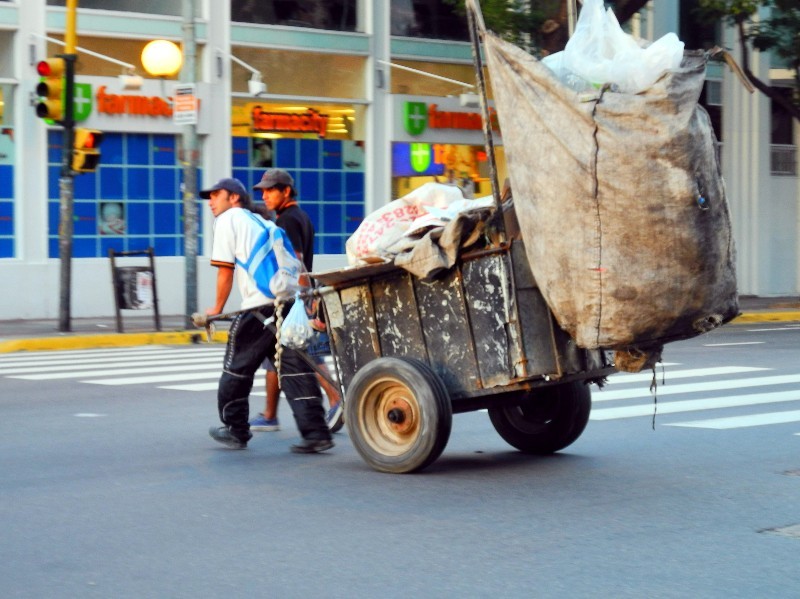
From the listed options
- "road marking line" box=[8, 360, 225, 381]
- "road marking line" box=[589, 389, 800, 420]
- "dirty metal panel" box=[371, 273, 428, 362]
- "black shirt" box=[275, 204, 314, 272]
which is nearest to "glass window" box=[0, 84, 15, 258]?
"road marking line" box=[8, 360, 225, 381]

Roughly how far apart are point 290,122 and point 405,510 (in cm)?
1767

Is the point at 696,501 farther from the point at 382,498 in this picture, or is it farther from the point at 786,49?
the point at 786,49

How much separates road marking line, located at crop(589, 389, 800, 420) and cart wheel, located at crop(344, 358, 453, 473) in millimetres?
2850

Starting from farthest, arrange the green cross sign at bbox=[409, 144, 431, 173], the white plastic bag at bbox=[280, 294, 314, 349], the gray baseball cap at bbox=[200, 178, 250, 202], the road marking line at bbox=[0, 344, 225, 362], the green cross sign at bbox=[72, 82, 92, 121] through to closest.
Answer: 1. the green cross sign at bbox=[409, 144, 431, 173]
2. the green cross sign at bbox=[72, 82, 92, 121]
3. the road marking line at bbox=[0, 344, 225, 362]
4. the gray baseball cap at bbox=[200, 178, 250, 202]
5. the white plastic bag at bbox=[280, 294, 314, 349]

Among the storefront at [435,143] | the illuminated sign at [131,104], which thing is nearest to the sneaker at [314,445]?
the illuminated sign at [131,104]

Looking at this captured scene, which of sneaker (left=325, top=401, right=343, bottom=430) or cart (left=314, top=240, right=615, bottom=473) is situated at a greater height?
cart (left=314, top=240, right=615, bottom=473)

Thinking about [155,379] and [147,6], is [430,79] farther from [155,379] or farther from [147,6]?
[155,379]

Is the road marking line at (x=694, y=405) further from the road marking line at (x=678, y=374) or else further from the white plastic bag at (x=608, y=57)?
the white plastic bag at (x=608, y=57)

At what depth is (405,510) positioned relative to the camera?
23.2 feet

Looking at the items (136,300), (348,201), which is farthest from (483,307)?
(348,201)

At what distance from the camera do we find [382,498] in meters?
7.42

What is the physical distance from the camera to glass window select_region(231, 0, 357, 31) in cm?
2369

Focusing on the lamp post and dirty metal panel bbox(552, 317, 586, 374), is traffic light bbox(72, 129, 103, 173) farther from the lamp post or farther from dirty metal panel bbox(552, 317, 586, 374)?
dirty metal panel bbox(552, 317, 586, 374)

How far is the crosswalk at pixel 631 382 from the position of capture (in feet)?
35.4
